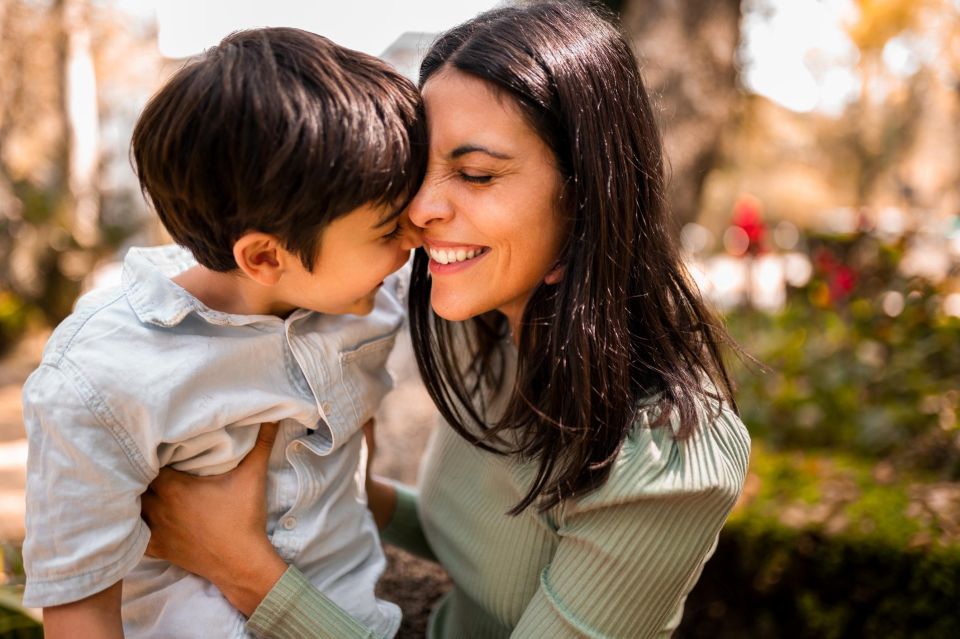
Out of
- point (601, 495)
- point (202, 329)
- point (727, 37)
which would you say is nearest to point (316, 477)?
point (202, 329)

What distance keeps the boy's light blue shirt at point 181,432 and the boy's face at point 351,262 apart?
2.9 inches

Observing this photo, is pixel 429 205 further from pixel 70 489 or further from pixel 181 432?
pixel 70 489

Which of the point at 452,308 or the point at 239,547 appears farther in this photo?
the point at 452,308

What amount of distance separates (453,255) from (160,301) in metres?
0.51

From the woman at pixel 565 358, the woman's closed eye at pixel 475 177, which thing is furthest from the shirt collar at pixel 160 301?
the woman's closed eye at pixel 475 177

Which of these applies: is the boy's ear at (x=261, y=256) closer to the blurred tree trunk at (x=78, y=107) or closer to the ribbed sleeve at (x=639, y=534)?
the ribbed sleeve at (x=639, y=534)

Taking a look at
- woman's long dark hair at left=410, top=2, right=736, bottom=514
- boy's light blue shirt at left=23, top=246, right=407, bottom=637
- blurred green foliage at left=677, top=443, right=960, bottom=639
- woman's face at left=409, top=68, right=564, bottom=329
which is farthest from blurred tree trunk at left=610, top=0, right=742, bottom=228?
boy's light blue shirt at left=23, top=246, right=407, bottom=637

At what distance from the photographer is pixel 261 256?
4.80 feet

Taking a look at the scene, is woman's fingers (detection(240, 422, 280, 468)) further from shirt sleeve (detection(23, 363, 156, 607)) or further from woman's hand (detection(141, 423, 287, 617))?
shirt sleeve (detection(23, 363, 156, 607))

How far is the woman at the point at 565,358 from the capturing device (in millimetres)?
1390

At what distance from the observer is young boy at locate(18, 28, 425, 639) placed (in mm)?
1288

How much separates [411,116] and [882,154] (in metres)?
24.3

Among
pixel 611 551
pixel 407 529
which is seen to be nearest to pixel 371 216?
pixel 611 551

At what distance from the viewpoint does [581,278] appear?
150 cm
